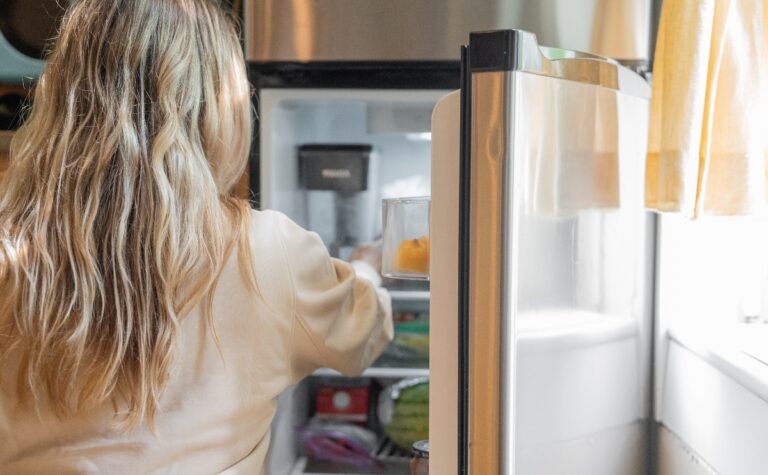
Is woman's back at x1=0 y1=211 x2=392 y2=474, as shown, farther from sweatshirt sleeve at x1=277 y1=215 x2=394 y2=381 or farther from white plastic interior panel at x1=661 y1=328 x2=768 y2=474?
white plastic interior panel at x1=661 y1=328 x2=768 y2=474

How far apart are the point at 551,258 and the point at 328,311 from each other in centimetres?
43

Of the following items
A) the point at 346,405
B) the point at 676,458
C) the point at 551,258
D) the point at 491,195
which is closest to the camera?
the point at 491,195

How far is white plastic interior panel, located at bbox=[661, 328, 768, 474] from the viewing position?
930 mm

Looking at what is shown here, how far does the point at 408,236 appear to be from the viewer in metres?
1.12

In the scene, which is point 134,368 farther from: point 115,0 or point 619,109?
point 619,109

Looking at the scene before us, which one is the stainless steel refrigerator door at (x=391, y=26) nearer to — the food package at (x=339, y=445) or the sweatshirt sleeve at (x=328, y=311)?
the sweatshirt sleeve at (x=328, y=311)

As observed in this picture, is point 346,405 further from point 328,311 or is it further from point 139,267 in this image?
point 139,267

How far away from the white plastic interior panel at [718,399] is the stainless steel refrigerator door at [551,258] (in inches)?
A: 3.5

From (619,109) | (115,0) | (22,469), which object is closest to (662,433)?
(619,109)

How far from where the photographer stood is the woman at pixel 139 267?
3.32 feet

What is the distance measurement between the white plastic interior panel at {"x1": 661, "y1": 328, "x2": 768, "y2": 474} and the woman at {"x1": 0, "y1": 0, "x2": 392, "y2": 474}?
0.56m

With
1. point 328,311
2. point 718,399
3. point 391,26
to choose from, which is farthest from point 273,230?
point 718,399

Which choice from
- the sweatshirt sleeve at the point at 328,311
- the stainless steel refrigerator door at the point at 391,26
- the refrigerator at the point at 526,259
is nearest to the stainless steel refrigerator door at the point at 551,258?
the refrigerator at the point at 526,259

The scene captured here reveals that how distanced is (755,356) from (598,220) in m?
0.28
